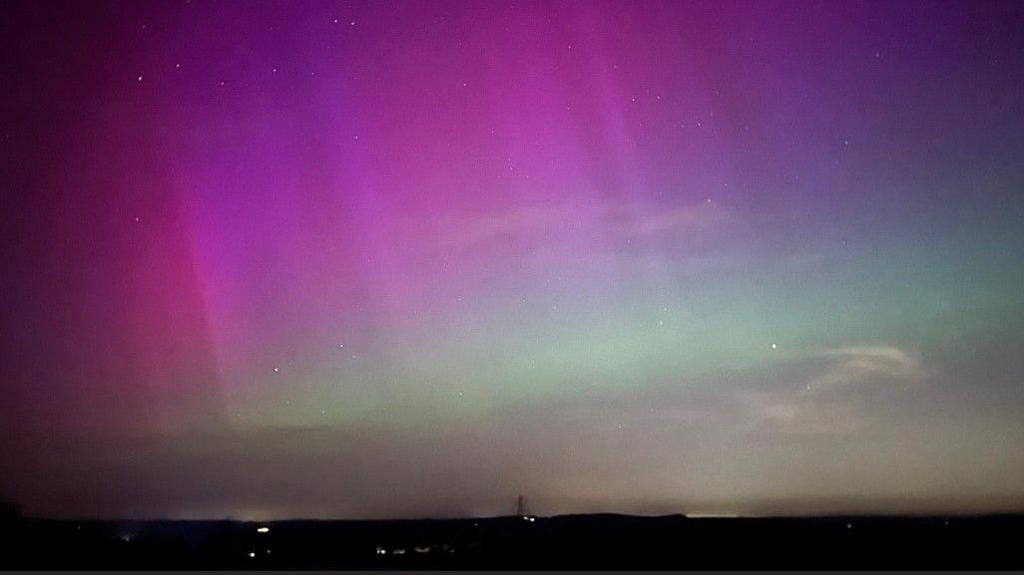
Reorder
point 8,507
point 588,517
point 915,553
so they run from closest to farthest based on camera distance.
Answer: point 915,553 → point 8,507 → point 588,517

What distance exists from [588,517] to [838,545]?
75.2m

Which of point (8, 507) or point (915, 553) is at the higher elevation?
point (8, 507)

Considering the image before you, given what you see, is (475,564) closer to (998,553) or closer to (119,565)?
(119,565)

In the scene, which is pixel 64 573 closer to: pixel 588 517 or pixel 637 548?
pixel 637 548

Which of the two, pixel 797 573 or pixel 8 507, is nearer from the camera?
pixel 797 573

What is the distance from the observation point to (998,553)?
3591 centimetres

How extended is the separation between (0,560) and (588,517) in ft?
303

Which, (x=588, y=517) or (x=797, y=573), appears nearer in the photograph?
(x=797, y=573)

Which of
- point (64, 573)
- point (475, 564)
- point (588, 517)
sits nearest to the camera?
point (64, 573)

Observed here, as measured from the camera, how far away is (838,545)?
39.2m

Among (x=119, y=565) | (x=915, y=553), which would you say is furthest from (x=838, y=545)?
(x=119, y=565)

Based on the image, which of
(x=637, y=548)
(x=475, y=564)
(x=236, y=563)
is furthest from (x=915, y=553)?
(x=236, y=563)

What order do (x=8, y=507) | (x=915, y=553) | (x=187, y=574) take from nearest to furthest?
(x=187, y=574) → (x=915, y=553) → (x=8, y=507)

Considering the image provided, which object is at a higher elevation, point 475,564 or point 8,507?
point 8,507
